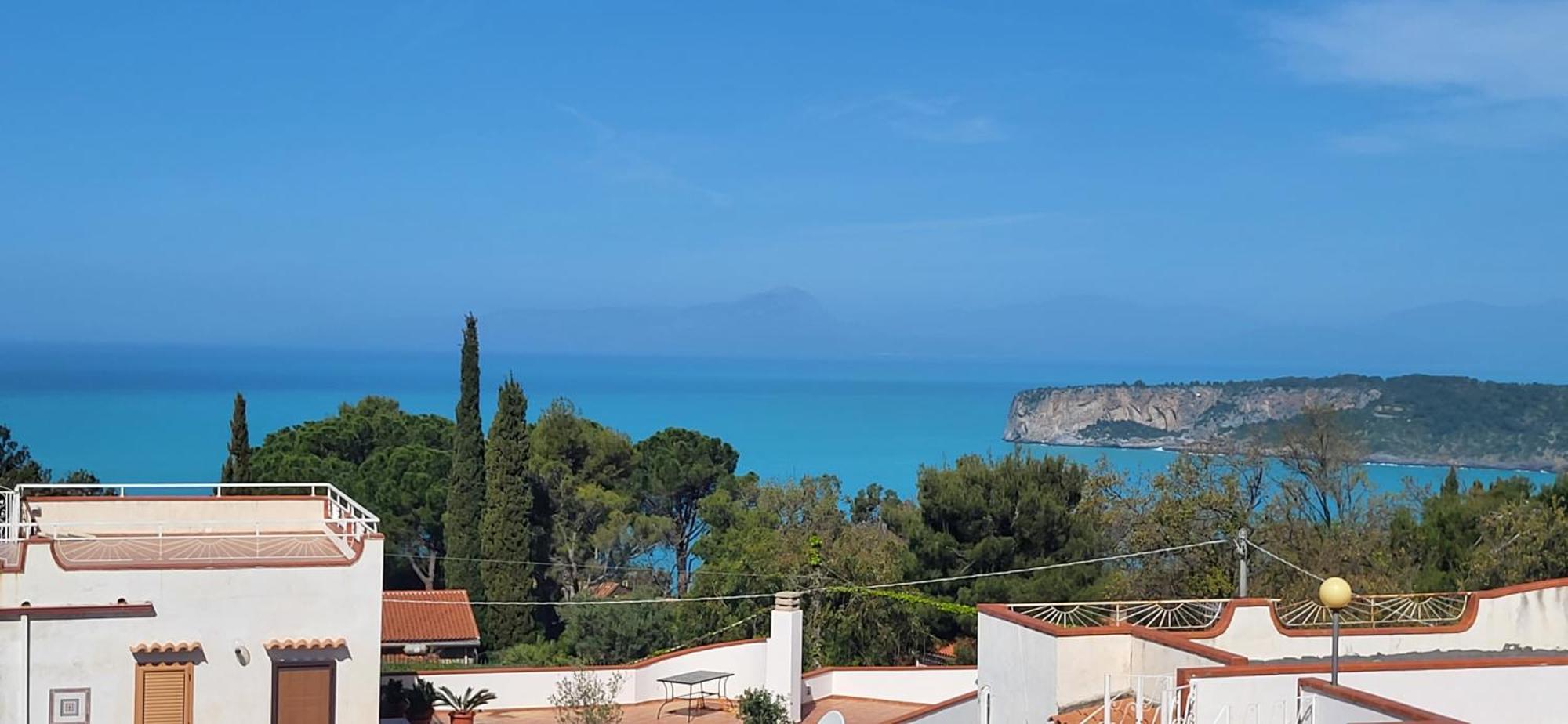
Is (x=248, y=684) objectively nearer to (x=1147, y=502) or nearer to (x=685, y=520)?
(x=1147, y=502)

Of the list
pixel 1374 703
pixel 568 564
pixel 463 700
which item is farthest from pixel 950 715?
pixel 568 564

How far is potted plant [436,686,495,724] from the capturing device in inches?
749

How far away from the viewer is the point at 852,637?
27312 millimetres

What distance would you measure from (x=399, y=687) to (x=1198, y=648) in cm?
1188

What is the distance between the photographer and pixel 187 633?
1353 cm

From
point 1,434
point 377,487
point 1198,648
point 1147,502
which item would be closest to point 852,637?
point 1147,502

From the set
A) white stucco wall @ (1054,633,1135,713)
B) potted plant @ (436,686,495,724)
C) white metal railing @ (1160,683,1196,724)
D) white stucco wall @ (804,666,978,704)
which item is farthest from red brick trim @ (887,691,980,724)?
white metal railing @ (1160,683,1196,724)

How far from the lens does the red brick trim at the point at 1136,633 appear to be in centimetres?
1057

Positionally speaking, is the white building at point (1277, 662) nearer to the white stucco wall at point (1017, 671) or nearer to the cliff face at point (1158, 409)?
the white stucco wall at point (1017, 671)

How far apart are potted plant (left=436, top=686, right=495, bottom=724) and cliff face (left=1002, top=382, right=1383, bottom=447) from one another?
1635 inches

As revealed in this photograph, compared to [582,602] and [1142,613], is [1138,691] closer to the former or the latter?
[1142,613]

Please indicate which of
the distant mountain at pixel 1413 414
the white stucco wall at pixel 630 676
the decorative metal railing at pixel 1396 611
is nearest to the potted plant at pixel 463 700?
the white stucco wall at pixel 630 676

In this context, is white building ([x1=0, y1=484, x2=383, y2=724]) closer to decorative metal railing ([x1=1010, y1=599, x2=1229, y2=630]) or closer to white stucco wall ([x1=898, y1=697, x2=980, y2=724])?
decorative metal railing ([x1=1010, y1=599, x2=1229, y2=630])

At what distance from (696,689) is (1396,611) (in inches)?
419
